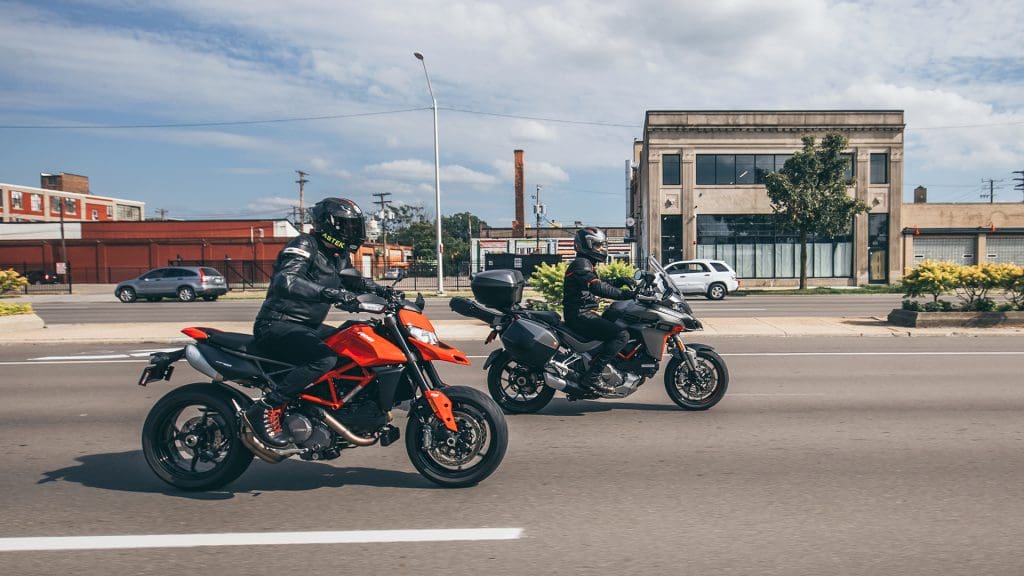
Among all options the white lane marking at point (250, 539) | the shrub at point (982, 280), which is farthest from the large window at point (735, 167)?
the white lane marking at point (250, 539)

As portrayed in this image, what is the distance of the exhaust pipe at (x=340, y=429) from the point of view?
462cm

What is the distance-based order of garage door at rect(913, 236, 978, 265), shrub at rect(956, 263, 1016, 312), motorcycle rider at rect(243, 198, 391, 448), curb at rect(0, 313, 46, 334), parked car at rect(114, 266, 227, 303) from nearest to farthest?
motorcycle rider at rect(243, 198, 391, 448), shrub at rect(956, 263, 1016, 312), curb at rect(0, 313, 46, 334), parked car at rect(114, 266, 227, 303), garage door at rect(913, 236, 978, 265)

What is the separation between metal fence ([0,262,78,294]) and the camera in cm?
4444

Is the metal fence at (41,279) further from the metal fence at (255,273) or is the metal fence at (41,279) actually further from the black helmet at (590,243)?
the black helmet at (590,243)

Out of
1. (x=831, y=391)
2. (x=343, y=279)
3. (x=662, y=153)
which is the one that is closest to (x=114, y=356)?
(x=343, y=279)

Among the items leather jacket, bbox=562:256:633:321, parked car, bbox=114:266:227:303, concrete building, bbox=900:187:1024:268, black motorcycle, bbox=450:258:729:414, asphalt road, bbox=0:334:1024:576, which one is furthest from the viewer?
concrete building, bbox=900:187:1024:268

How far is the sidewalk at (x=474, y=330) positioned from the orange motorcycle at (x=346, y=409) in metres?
9.51

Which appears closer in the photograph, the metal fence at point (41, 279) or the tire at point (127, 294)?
the tire at point (127, 294)

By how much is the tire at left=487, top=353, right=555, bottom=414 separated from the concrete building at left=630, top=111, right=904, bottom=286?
3604 cm

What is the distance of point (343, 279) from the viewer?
187 inches

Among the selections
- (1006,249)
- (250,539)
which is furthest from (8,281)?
(1006,249)

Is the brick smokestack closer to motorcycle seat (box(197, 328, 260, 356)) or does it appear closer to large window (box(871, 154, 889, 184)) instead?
large window (box(871, 154, 889, 184))

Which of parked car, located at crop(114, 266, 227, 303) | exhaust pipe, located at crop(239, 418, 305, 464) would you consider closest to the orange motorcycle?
exhaust pipe, located at crop(239, 418, 305, 464)

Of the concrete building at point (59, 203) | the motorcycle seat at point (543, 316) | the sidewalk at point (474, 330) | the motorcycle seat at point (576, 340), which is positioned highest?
the concrete building at point (59, 203)
